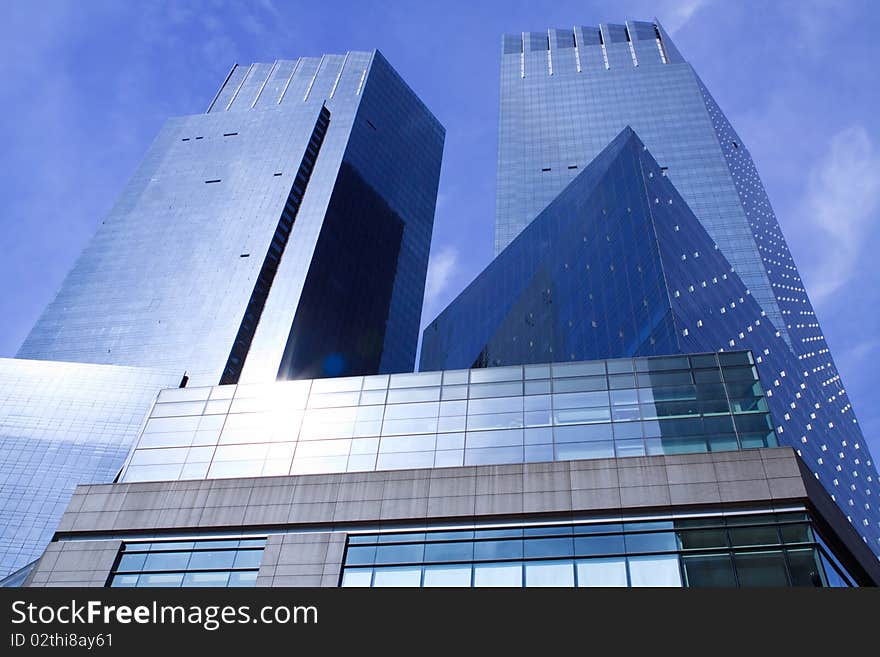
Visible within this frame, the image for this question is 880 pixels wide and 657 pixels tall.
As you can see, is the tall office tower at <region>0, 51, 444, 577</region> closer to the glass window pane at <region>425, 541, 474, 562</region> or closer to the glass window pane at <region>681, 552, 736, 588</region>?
the glass window pane at <region>425, 541, 474, 562</region>

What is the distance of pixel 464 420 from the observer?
116ft

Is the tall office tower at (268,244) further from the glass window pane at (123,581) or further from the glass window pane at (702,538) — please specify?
the glass window pane at (702,538)

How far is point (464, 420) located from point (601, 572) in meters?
9.86

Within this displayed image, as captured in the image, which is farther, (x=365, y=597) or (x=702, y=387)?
(x=702, y=387)

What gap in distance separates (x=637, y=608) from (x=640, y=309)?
155 ft

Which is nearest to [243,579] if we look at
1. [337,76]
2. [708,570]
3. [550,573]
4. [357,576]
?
[357,576]

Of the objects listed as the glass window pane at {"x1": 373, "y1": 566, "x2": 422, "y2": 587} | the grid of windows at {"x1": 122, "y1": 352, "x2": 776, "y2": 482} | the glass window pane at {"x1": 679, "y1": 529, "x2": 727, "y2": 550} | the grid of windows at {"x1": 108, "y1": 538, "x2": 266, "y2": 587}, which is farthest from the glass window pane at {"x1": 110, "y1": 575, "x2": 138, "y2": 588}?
the glass window pane at {"x1": 679, "y1": 529, "x2": 727, "y2": 550}

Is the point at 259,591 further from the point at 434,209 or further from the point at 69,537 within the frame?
the point at 434,209

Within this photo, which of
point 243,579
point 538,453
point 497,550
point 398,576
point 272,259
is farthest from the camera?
point 272,259

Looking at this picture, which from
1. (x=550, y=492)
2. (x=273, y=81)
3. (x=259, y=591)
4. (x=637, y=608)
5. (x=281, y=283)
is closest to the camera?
(x=637, y=608)

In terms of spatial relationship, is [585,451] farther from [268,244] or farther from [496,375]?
[268,244]

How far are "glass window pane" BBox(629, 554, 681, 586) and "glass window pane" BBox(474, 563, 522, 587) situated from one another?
4.06m

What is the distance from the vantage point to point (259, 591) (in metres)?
24.9

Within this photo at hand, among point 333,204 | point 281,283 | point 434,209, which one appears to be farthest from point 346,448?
point 434,209
